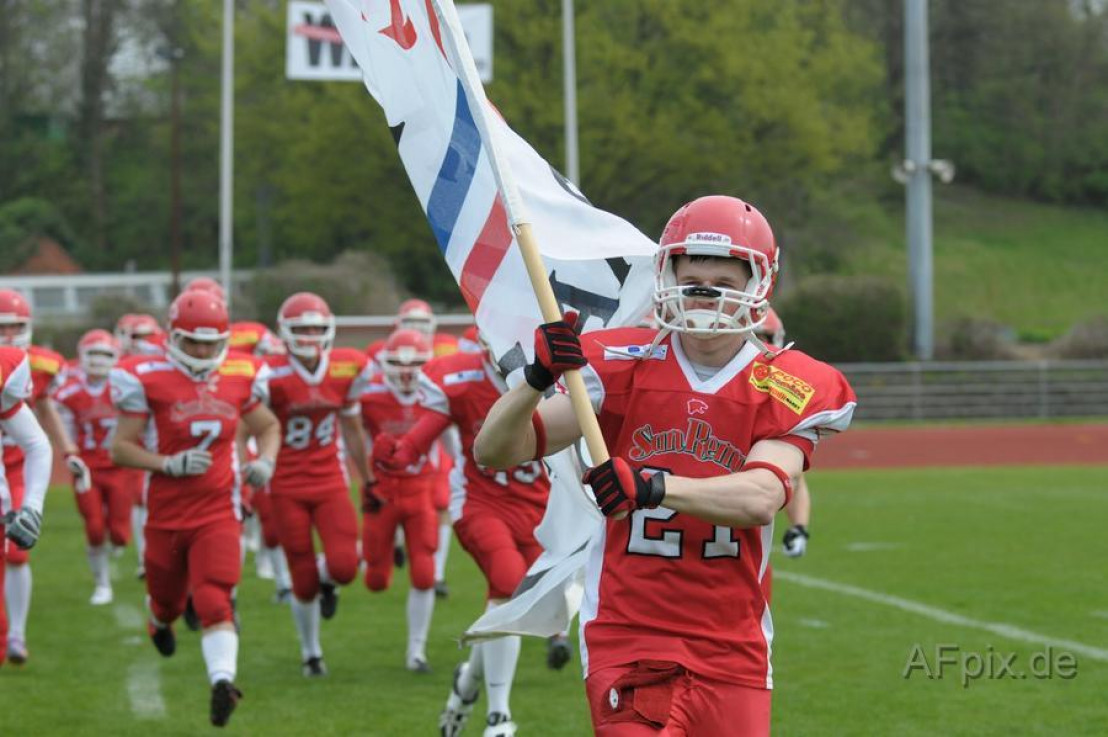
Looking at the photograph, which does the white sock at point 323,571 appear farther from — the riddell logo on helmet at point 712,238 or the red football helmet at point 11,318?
the riddell logo on helmet at point 712,238

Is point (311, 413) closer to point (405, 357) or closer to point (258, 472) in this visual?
point (405, 357)

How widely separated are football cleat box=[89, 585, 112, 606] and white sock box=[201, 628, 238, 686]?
4.28 metres

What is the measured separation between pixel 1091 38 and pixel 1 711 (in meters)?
57.7

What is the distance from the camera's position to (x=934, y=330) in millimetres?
34812

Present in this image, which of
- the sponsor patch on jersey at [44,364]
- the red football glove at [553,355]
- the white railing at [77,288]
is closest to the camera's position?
the red football glove at [553,355]

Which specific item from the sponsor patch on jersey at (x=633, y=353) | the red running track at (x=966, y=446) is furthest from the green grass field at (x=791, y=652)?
the red running track at (x=966, y=446)

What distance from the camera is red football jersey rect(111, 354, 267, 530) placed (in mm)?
7383

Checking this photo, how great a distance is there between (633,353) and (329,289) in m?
28.8

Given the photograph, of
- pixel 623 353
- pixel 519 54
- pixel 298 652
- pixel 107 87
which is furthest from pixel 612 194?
pixel 623 353

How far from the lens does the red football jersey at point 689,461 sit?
411 centimetres

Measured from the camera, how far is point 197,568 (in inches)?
285

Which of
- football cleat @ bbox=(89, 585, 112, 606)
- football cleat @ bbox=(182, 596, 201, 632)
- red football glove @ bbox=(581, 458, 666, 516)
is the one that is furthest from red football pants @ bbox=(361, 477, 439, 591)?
red football glove @ bbox=(581, 458, 666, 516)

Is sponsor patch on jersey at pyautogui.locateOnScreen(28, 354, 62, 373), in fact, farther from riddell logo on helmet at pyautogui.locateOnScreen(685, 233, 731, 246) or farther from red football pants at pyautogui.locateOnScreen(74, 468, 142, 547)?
riddell logo on helmet at pyautogui.locateOnScreen(685, 233, 731, 246)

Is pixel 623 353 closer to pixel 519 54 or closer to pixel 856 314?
pixel 856 314
